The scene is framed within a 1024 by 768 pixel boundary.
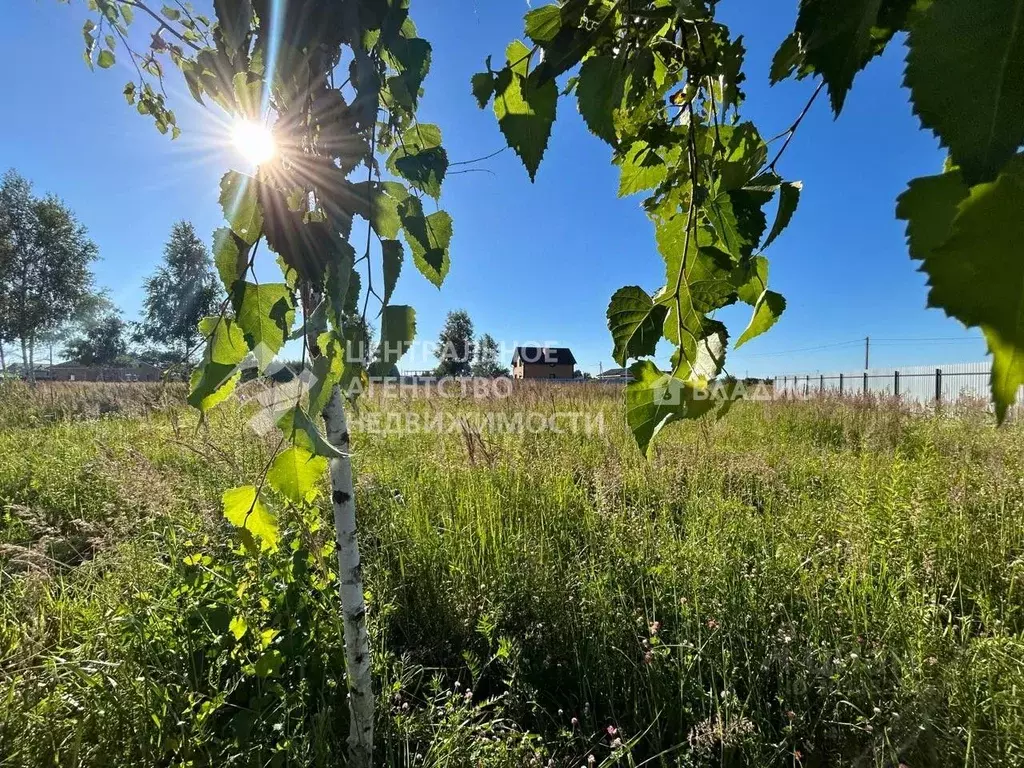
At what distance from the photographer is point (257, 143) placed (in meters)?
0.57

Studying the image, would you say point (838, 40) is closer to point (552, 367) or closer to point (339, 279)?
point (339, 279)

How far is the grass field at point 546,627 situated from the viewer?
1.16 meters

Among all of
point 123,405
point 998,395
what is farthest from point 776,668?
point 123,405

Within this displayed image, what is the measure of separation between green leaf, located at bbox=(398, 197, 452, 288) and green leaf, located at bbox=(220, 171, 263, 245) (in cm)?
17

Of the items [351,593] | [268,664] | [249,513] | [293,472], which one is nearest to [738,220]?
[293,472]

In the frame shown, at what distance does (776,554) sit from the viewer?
187 cm

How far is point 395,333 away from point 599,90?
354 mm

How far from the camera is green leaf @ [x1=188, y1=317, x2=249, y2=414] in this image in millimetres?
563

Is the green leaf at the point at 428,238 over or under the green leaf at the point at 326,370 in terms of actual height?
over

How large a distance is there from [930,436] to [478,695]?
4.91 metres

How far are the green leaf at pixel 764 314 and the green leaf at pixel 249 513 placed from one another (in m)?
0.68

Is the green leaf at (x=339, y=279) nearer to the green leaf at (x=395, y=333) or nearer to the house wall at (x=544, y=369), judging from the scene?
the green leaf at (x=395, y=333)

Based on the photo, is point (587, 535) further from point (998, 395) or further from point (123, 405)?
point (123, 405)

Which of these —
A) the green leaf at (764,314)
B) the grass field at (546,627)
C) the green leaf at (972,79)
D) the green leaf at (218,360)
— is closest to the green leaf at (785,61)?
the green leaf at (764,314)
